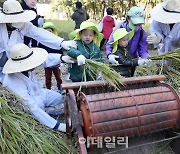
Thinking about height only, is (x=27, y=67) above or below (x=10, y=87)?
above

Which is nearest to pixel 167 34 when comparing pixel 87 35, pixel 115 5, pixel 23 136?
pixel 87 35

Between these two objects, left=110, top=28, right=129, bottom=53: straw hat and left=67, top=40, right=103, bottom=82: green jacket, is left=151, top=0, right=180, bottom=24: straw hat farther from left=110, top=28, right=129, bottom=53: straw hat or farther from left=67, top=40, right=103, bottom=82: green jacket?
left=67, top=40, right=103, bottom=82: green jacket

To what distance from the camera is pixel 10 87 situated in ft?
9.13

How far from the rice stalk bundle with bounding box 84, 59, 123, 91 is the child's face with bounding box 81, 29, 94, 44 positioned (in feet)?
1.47

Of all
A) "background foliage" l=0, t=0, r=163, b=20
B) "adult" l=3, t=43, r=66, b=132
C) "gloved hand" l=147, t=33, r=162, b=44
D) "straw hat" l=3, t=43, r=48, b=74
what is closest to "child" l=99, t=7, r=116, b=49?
"gloved hand" l=147, t=33, r=162, b=44

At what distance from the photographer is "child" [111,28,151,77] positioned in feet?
10.5

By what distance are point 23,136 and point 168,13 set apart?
2.04 m

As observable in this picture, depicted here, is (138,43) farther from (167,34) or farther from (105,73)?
(105,73)

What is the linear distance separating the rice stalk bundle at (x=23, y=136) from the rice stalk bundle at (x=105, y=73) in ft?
2.18

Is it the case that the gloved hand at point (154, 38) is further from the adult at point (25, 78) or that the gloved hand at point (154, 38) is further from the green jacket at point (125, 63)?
the adult at point (25, 78)

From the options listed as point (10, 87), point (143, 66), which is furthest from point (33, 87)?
point (143, 66)

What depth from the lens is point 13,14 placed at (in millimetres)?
3018

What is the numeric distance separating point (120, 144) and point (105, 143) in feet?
0.49

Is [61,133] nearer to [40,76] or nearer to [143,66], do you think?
[143,66]
